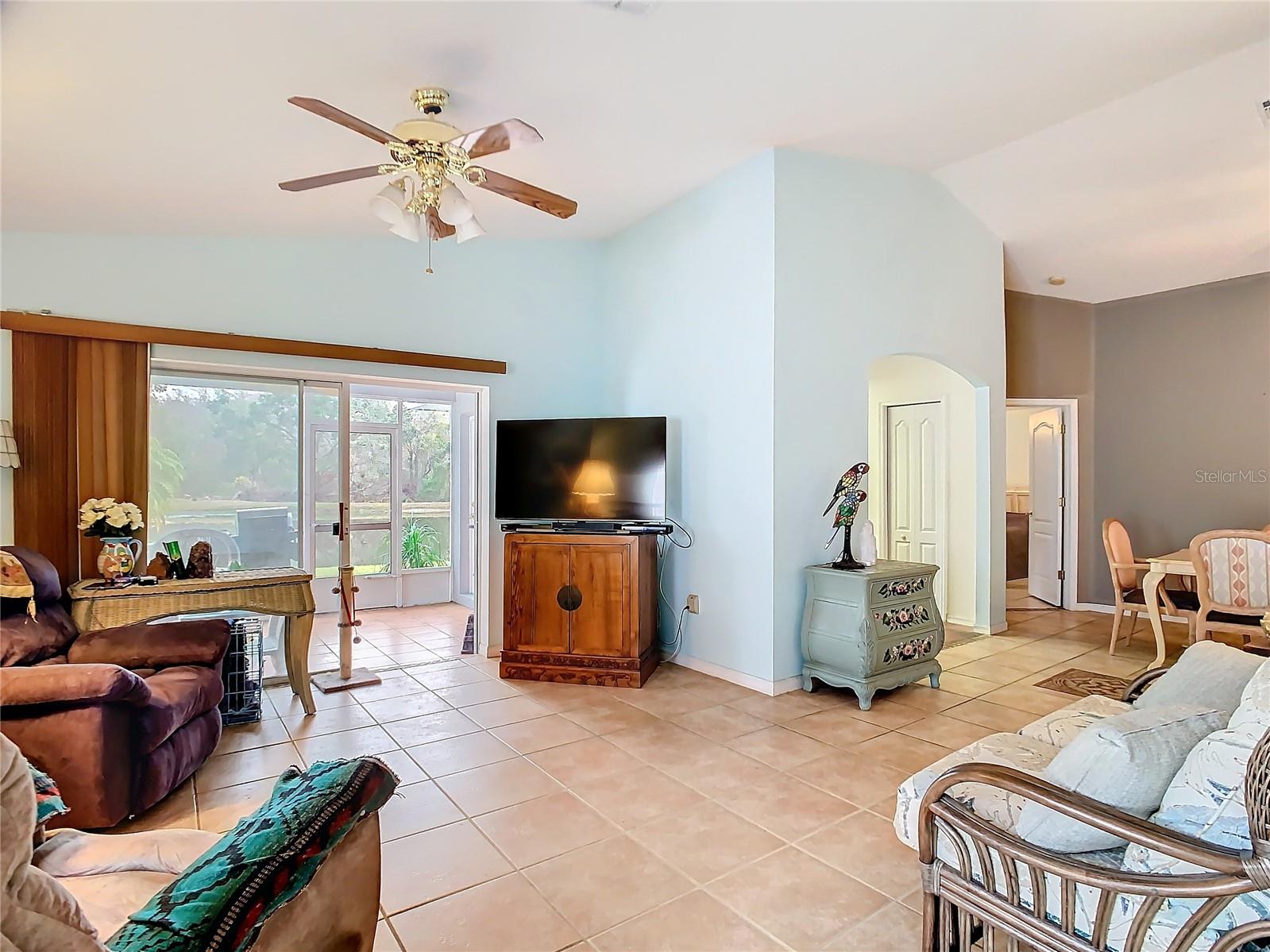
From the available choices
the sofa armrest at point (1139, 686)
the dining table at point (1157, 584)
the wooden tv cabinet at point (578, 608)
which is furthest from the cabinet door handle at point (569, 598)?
the dining table at point (1157, 584)

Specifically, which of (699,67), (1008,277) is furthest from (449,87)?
(1008,277)

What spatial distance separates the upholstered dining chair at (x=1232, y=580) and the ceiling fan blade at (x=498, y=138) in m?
4.43

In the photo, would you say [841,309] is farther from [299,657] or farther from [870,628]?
[299,657]

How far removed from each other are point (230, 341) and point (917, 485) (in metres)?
5.25

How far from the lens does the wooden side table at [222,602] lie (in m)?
3.35

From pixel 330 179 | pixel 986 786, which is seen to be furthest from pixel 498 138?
A: pixel 986 786

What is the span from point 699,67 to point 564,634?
3.17m

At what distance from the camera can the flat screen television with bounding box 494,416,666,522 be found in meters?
4.59

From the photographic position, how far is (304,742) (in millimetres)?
→ 3402

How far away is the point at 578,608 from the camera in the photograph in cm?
443

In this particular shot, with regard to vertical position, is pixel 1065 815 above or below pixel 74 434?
below

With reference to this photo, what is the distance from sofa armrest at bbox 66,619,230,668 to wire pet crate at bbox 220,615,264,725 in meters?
0.46

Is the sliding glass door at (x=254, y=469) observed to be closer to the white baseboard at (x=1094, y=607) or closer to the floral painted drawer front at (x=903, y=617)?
the floral painted drawer front at (x=903, y=617)

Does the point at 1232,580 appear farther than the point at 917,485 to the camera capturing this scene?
No
